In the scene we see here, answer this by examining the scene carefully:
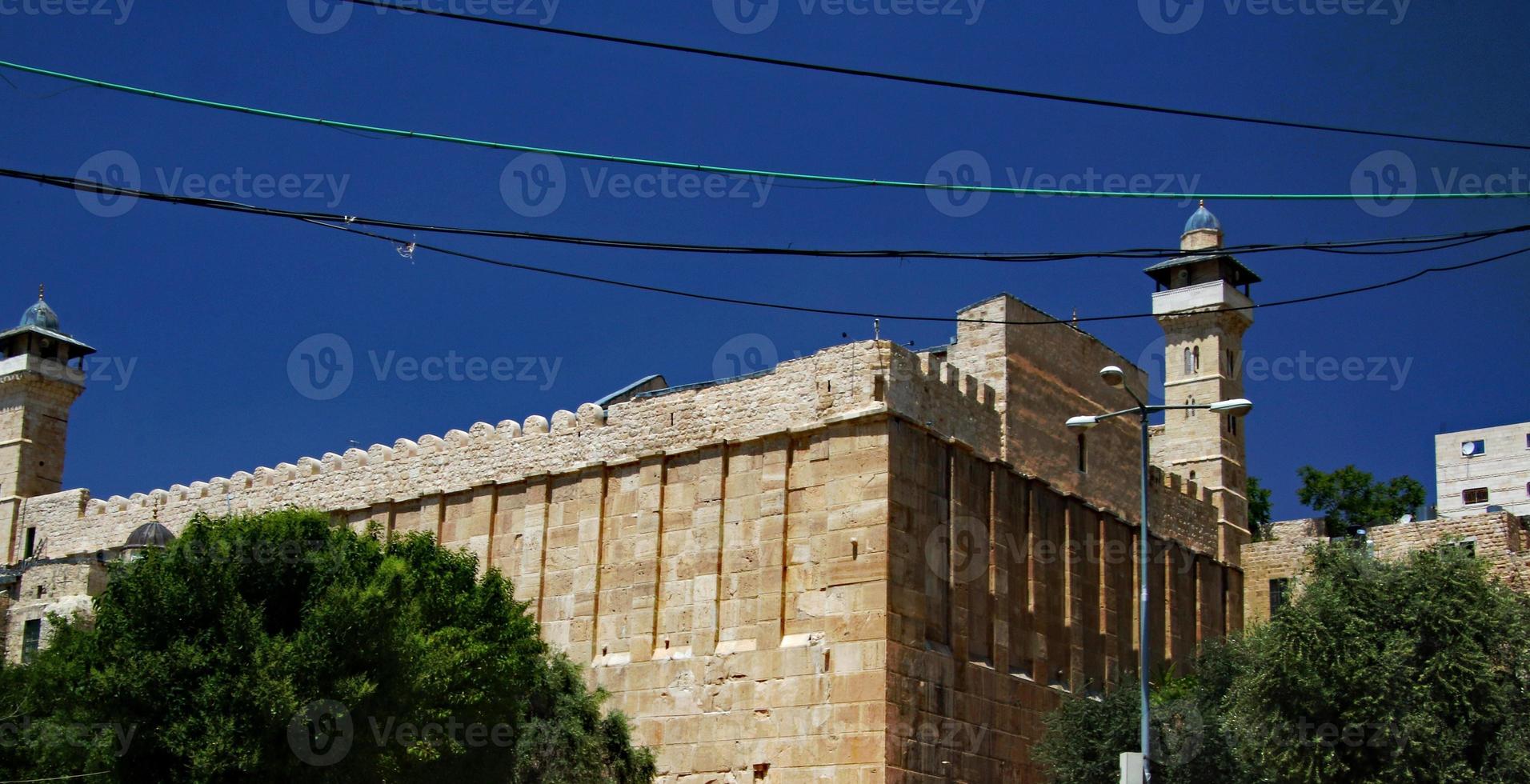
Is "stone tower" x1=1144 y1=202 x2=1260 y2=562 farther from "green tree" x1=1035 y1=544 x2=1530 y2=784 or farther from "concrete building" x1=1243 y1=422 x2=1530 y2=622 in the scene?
"green tree" x1=1035 y1=544 x2=1530 y2=784

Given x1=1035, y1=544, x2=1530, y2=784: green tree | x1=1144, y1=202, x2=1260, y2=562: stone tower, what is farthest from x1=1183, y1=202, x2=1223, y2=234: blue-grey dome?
x1=1035, y1=544, x2=1530, y2=784: green tree

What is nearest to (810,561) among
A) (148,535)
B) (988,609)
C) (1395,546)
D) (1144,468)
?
(988,609)

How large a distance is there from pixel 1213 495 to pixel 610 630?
16.2 metres

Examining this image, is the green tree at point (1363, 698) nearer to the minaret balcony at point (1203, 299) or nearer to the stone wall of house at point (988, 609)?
the stone wall of house at point (988, 609)

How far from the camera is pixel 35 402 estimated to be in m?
43.5

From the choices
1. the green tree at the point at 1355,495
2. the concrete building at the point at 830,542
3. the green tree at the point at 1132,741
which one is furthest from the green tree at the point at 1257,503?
the green tree at the point at 1132,741

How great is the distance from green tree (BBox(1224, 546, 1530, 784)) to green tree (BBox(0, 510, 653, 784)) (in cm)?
983

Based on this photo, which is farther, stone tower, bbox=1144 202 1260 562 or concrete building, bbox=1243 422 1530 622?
stone tower, bbox=1144 202 1260 562

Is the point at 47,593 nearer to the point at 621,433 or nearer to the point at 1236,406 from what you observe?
the point at 621,433

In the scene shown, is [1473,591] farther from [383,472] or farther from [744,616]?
[383,472]

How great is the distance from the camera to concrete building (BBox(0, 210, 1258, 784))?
84.4 feet

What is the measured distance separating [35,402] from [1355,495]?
39.2 m

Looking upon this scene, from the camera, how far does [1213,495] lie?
38.9 metres

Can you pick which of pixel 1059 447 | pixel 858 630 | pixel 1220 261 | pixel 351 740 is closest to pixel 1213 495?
pixel 1220 261
